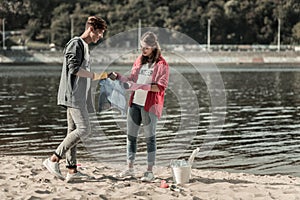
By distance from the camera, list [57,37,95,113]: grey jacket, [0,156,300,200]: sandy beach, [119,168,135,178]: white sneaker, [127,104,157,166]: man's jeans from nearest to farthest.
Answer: [0,156,300,200]: sandy beach
[57,37,95,113]: grey jacket
[127,104,157,166]: man's jeans
[119,168,135,178]: white sneaker

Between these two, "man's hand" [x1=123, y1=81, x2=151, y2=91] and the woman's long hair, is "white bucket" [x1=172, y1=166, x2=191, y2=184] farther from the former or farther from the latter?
the woman's long hair

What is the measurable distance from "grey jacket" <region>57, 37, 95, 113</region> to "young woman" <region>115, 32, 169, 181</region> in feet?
1.78

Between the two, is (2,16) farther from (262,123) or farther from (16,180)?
(16,180)

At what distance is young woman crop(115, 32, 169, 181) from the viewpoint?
7.91 metres

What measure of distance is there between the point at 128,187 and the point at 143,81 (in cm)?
133

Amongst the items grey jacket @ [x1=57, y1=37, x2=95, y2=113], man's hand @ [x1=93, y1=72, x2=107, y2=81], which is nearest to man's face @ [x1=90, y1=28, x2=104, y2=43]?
grey jacket @ [x1=57, y1=37, x2=95, y2=113]

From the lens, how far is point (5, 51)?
308ft

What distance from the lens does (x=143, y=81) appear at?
7.97 m

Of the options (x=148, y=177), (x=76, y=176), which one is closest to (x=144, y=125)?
(x=148, y=177)

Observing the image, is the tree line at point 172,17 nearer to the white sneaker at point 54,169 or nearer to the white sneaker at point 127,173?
the white sneaker at point 127,173

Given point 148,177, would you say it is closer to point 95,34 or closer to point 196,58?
point 95,34

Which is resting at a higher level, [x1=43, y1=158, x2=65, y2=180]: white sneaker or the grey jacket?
the grey jacket

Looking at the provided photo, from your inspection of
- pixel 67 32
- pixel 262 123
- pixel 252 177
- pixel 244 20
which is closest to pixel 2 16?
pixel 67 32

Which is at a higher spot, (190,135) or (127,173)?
(127,173)
